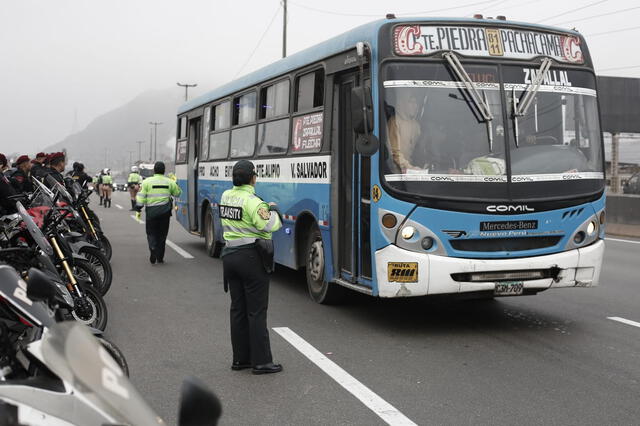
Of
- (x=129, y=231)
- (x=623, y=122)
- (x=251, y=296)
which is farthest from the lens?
(x=623, y=122)

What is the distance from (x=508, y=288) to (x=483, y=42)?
7.96 feet

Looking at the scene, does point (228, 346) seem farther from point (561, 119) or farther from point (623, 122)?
point (623, 122)

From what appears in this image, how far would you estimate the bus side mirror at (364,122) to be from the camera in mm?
7504

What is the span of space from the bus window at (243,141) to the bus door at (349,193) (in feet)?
10.5

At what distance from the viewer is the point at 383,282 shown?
24.6 feet

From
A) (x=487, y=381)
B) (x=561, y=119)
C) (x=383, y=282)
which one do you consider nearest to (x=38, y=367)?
(x=487, y=381)

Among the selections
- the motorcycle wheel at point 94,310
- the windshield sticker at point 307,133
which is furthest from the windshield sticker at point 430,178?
the motorcycle wheel at point 94,310

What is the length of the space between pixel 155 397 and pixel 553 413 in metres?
2.70

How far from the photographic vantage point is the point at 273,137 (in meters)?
10.9

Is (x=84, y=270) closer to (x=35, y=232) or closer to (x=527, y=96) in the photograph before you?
(x=35, y=232)

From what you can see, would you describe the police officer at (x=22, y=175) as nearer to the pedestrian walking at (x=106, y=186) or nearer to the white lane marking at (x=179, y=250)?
the white lane marking at (x=179, y=250)

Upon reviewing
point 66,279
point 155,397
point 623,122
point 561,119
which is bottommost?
point 155,397

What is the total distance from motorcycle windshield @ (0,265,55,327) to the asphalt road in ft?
5.97

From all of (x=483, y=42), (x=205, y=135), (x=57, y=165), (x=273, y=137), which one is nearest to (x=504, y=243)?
(x=483, y=42)
